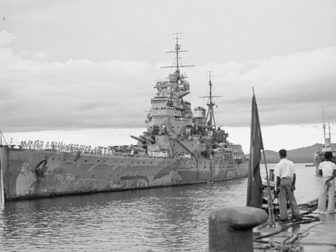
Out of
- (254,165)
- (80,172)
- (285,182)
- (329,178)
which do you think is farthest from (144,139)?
(254,165)

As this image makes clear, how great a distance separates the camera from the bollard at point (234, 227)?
12.6ft

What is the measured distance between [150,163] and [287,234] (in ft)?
102

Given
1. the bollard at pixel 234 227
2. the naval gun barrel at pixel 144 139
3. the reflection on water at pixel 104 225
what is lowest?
the reflection on water at pixel 104 225

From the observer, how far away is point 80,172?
1259 inches

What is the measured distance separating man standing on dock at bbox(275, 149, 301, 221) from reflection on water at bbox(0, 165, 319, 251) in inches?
89.9

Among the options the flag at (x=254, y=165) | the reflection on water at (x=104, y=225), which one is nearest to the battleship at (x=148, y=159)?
the reflection on water at (x=104, y=225)

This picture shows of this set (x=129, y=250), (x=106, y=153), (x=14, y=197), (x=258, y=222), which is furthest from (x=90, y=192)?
(x=258, y=222)

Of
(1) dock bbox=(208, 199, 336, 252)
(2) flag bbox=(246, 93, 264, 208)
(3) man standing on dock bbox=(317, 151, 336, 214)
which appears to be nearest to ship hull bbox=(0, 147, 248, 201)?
(1) dock bbox=(208, 199, 336, 252)

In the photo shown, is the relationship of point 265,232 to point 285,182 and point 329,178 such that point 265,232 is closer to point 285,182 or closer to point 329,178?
point 285,182

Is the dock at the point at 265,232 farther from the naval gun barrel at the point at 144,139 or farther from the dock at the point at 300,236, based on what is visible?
the naval gun barrel at the point at 144,139

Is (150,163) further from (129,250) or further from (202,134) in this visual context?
(129,250)

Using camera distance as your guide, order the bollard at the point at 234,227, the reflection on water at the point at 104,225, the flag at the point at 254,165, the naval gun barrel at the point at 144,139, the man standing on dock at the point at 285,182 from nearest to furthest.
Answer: the bollard at the point at 234,227 → the flag at the point at 254,165 → the man standing on dock at the point at 285,182 → the reflection on water at the point at 104,225 → the naval gun barrel at the point at 144,139

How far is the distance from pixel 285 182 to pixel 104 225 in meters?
9.46

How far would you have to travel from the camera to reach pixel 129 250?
13.5 m
